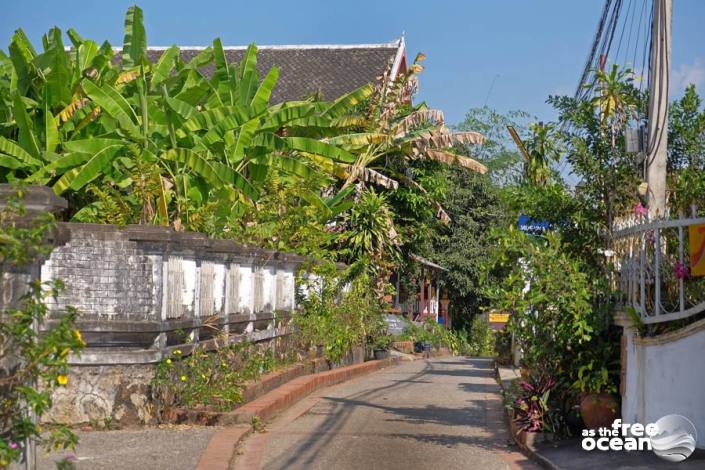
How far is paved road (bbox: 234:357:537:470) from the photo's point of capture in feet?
35.0

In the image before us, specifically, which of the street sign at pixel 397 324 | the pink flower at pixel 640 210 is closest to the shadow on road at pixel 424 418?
the pink flower at pixel 640 210

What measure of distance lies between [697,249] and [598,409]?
2.31 meters

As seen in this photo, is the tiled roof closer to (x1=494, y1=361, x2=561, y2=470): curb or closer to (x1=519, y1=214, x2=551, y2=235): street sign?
(x1=519, y1=214, x2=551, y2=235): street sign

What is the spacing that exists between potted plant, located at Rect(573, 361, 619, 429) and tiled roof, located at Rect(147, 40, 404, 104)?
84.1 ft

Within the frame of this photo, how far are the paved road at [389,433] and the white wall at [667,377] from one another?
141 cm

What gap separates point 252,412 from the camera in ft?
41.4

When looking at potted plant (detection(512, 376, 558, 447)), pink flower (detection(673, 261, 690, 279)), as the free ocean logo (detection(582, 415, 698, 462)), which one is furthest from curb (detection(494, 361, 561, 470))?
pink flower (detection(673, 261, 690, 279))

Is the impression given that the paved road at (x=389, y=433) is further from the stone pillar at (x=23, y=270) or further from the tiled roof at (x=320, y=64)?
the tiled roof at (x=320, y=64)

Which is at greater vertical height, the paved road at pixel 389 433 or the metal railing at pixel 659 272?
the metal railing at pixel 659 272

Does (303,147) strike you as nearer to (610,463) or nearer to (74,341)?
(610,463)

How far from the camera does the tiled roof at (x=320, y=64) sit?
37125 millimetres

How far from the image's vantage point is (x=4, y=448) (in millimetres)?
5578

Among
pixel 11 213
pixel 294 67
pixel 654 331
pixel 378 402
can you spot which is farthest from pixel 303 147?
pixel 294 67

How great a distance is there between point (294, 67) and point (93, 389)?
95.5 feet
